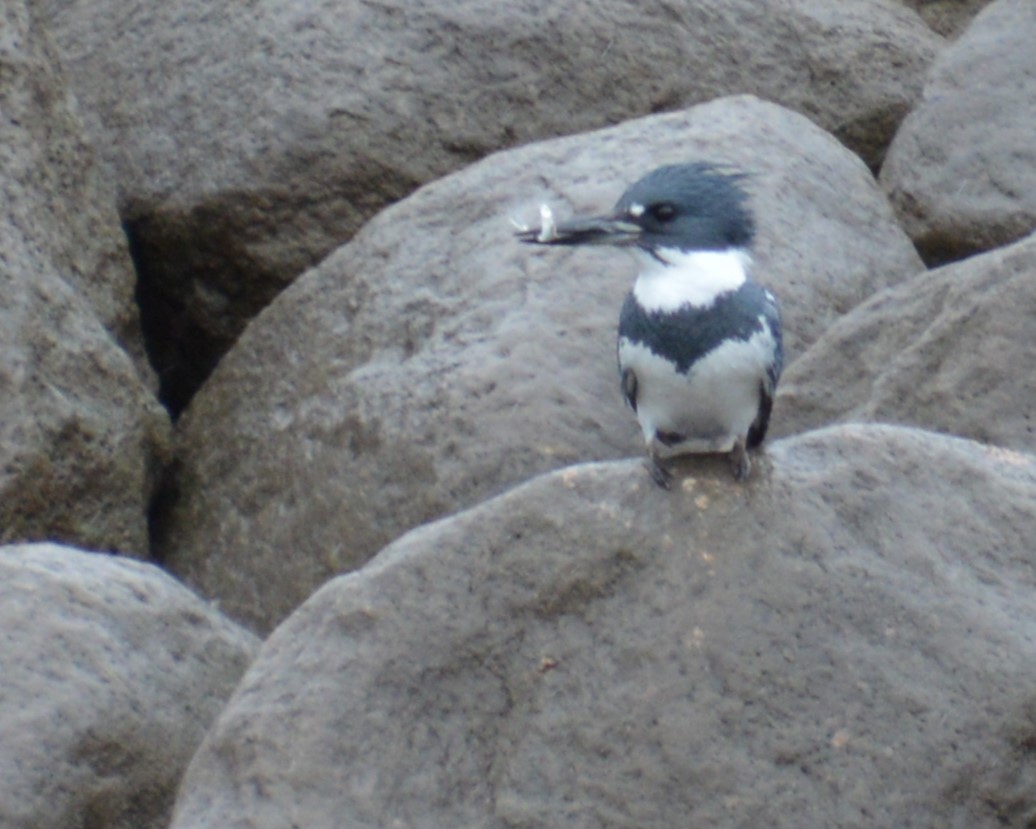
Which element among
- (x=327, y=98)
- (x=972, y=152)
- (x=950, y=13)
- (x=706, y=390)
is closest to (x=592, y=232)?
(x=706, y=390)

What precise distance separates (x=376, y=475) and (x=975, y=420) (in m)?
1.55

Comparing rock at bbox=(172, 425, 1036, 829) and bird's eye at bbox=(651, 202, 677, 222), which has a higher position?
bird's eye at bbox=(651, 202, 677, 222)

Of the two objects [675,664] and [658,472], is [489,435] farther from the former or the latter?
[675,664]

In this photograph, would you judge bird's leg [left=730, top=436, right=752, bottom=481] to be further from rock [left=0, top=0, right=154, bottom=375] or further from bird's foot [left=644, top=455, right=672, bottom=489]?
rock [left=0, top=0, right=154, bottom=375]

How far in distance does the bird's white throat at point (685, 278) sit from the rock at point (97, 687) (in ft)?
4.50

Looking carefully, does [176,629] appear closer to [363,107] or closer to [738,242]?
[738,242]

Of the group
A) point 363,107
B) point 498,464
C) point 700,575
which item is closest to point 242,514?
point 498,464

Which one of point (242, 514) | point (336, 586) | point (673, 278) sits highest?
point (673, 278)

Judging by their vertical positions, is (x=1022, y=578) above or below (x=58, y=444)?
above

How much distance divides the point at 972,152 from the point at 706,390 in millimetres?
2529

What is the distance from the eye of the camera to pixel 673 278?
4.26m

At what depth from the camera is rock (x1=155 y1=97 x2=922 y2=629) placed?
17.4 ft

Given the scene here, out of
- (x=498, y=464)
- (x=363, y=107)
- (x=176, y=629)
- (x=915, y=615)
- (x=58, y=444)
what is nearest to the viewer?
(x=915, y=615)

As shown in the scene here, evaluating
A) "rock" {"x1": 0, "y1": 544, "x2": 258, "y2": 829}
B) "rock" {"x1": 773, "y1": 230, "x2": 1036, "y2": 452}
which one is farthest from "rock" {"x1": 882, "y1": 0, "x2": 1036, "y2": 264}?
"rock" {"x1": 0, "y1": 544, "x2": 258, "y2": 829}
